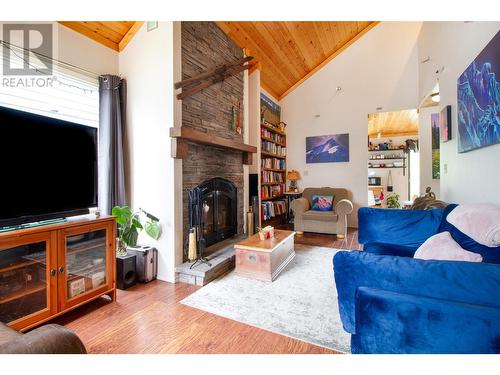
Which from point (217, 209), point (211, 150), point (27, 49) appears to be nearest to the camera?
point (27, 49)

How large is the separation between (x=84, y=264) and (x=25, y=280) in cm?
35

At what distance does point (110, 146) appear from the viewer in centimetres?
257

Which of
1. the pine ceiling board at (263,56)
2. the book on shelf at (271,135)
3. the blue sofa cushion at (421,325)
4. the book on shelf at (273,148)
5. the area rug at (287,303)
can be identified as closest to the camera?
the blue sofa cushion at (421,325)

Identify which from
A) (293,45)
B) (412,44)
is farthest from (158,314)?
(412,44)

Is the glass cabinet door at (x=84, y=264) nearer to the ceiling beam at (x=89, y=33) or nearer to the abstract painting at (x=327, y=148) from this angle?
the ceiling beam at (x=89, y=33)

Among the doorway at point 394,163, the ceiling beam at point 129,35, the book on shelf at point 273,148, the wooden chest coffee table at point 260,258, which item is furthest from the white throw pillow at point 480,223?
the doorway at point 394,163

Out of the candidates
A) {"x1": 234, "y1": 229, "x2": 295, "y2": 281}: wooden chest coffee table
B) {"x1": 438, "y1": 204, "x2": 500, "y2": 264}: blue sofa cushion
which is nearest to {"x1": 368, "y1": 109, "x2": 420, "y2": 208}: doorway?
{"x1": 234, "y1": 229, "x2": 295, "y2": 281}: wooden chest coffee table

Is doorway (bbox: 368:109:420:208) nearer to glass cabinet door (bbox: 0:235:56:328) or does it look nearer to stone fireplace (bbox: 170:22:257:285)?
stone fireplace (bbox: 170:22:257:285)

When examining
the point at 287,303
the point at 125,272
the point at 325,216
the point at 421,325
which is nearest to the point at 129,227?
the point at 125,272

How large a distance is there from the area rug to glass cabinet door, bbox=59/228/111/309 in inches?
28.6

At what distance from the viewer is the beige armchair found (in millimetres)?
4109

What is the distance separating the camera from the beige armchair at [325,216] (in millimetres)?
4109

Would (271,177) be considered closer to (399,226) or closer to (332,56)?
(332,56)

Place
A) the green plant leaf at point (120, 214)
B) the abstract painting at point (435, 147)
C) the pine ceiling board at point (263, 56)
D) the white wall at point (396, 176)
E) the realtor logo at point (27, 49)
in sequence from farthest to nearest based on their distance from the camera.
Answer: the white wall at point (396, 176) → the abstract painting at point (435, 147) → the pine ceiling board at point (263, 56) → the green plant leaf at point (120, 214) → the realtor logo at point (27, 49)
